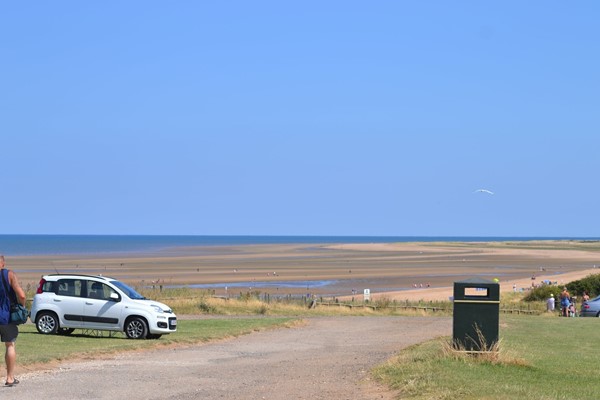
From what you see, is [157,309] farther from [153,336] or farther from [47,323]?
[47,323]

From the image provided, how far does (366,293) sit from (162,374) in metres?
33.1

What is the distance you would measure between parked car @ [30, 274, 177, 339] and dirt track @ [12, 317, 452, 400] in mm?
2157

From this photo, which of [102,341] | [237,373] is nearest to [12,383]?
[237,373]

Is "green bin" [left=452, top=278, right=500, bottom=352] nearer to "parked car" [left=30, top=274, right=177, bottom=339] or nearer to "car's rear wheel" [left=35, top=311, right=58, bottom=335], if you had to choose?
"parked car" [left=30, top=274, right=177, bottom=339]

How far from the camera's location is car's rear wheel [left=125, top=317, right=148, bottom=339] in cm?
2458

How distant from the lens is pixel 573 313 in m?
41.0

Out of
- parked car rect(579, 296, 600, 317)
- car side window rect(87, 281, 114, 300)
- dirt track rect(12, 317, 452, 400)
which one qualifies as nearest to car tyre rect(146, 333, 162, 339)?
car side window rect(87, 281, 114, 300)

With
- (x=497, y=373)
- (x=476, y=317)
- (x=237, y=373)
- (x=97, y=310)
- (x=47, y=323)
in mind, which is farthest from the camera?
(x=47, y=323)

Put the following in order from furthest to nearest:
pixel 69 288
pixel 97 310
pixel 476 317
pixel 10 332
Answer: pixel 69 288 → pixel 97 310 → pixel 476 317 → pixel 10 332

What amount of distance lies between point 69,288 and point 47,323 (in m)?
1.05

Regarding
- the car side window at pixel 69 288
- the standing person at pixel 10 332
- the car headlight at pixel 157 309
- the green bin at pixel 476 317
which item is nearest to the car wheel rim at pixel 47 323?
the car side window at pixel 69 288

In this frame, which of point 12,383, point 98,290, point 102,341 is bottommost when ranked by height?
point 12,383

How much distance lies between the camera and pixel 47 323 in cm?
2512

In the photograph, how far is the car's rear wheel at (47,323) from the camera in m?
25.1
